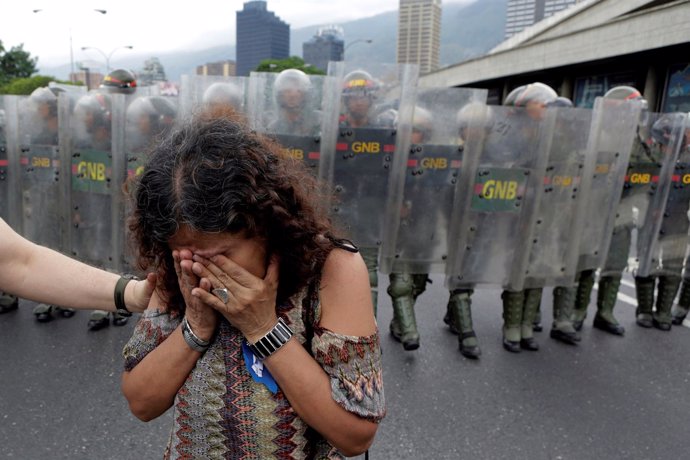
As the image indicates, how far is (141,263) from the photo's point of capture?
4.20 feet

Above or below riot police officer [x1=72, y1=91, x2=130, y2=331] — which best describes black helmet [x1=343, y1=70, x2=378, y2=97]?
above

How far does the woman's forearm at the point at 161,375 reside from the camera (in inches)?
45.8

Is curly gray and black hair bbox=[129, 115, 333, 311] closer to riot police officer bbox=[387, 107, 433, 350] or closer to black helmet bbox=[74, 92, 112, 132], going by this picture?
riot police officer bbox=[387, 107, 433, 350]

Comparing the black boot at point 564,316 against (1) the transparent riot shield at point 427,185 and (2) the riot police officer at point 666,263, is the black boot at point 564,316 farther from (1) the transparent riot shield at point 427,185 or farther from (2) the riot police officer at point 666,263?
(1) the transparent riot shield at point 427,185

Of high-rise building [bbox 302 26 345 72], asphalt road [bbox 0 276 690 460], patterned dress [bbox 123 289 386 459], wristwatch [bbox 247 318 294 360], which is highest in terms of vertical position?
high-rise building [bbox 302 26 345 72]

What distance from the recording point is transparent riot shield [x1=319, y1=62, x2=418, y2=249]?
12.1ft

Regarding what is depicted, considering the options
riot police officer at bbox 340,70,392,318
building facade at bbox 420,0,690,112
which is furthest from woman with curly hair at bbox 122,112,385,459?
building facade at bbox 420,0,690,112

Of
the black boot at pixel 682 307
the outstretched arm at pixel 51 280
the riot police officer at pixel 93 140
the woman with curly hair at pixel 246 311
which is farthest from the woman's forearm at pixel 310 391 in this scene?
the black boot at pixel 682 307

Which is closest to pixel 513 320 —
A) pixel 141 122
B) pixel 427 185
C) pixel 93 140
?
pixel 427 185

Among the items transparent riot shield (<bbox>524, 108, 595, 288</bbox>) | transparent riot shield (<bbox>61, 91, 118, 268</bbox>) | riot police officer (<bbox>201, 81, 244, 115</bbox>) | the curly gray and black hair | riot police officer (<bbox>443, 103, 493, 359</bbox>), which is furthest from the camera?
transparent riot shield (<bbox>61, 91, 118, 268</bbox>)

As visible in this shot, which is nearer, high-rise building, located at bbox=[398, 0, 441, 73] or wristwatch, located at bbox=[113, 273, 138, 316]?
wristwatch, located at bbox=[113, 273, 138, 316]

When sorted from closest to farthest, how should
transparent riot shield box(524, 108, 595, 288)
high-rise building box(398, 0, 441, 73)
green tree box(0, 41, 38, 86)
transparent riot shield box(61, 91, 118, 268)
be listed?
transparent riot shield box(524, 108, 595, 288), transparent riot shield box(61, 91, 118, 268), green tree box(0, 41, 38, 86), high-rise building box(398, 0, 441, 73)

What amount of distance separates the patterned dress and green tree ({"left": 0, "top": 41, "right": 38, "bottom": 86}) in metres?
39.4

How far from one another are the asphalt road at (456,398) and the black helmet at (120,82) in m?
2.17
